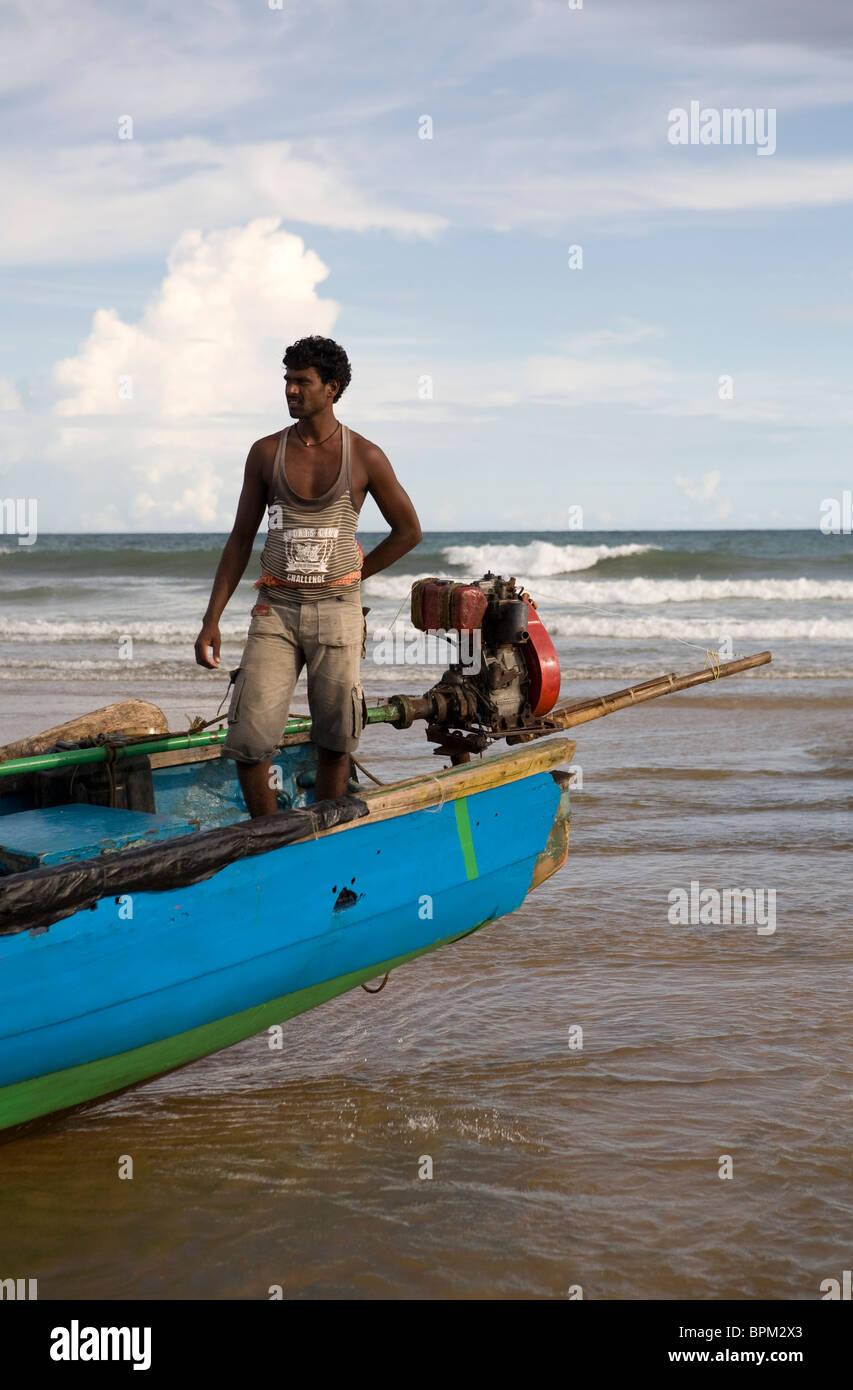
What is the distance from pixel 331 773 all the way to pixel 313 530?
0.79 meters

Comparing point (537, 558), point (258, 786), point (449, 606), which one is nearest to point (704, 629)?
point (537, 558)

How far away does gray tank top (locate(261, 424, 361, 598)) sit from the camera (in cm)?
364

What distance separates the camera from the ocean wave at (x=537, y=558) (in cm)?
3594

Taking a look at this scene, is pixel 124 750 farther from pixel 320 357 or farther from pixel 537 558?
pixel 537 558

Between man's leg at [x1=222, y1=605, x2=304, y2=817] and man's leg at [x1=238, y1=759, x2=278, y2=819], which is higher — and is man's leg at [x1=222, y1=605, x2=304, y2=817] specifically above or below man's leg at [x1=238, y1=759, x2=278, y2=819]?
above

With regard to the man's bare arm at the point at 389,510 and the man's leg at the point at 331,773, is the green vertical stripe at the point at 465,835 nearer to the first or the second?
the man's leg at the point at 331,773

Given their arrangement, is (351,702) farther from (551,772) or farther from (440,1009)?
(440,1009)

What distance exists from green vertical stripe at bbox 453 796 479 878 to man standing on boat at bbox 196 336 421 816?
0.40 m

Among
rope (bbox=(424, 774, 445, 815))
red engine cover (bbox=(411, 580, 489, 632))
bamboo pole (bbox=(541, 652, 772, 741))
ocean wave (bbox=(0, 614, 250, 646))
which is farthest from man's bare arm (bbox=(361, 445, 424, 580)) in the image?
ocean wave (bbox=(0, 614, 250, 646))

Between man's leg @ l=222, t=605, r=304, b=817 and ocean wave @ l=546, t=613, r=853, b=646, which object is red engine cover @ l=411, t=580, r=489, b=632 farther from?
ocean wave @ l=546, t=613, r=853, b=646

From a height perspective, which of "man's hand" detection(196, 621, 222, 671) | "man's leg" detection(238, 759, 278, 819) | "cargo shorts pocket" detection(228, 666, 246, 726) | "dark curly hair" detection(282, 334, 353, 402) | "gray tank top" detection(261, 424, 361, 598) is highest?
"dark curly hair" detection(282, 334, 353, 402)

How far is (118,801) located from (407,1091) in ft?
4.77

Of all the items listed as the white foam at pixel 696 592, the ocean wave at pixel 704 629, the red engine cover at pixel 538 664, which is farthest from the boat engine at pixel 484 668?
the white foam at pixel 696 592
